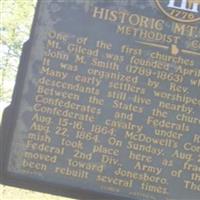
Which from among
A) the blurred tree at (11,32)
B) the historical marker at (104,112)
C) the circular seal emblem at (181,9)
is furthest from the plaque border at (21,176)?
the blurred tree at (11,32)

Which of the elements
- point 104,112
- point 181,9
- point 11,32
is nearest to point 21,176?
point 104,112

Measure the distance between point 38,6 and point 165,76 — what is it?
154 centimetres

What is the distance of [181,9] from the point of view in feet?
22.2

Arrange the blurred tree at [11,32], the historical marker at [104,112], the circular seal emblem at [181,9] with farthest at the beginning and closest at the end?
the blurred tree at [11,32], the circular seal emblem at [181,9], the historical marker at [104,112]

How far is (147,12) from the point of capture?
6.80m

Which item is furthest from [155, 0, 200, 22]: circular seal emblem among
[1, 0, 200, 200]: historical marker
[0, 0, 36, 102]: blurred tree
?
[0, 0, 36, 102]: blurred tree

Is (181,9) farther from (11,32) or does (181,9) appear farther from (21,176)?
(11,32)

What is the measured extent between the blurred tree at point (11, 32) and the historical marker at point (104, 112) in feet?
32.4

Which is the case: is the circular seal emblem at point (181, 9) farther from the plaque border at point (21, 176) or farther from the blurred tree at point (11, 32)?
the blurred tree at point (11, 32)

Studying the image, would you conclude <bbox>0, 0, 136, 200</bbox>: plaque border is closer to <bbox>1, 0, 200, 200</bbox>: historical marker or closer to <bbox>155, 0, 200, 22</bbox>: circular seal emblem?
<bbox>1, 0, 200, 200</bbox>: historical marker

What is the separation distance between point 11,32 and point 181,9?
1227 centimetres

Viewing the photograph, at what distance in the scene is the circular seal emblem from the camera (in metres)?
6.77

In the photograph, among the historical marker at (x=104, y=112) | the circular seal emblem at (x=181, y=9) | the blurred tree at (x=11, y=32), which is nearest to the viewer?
the historical marker at (x=104, y=112)

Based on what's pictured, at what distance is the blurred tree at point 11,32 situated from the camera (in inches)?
696
